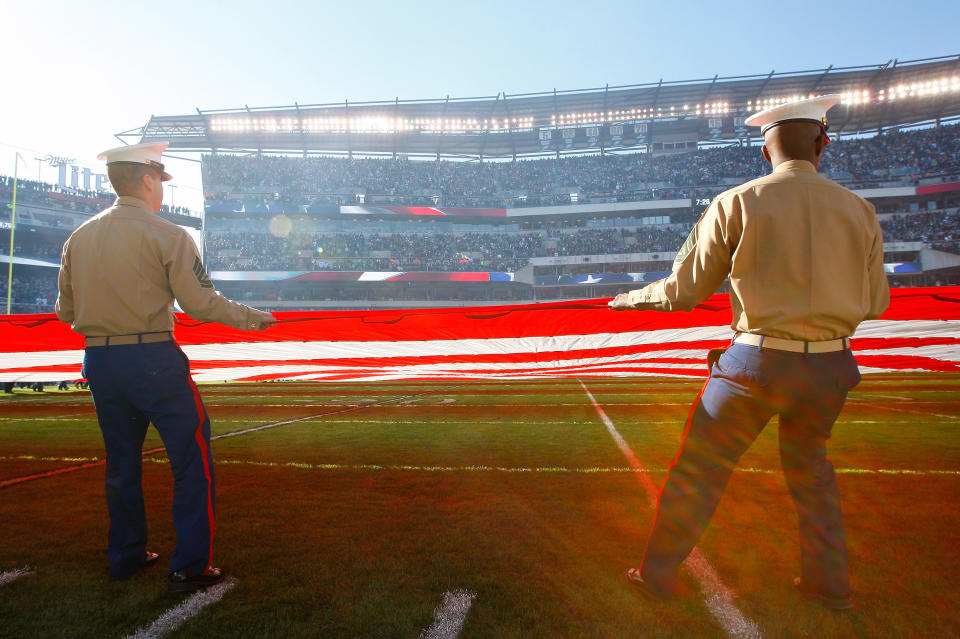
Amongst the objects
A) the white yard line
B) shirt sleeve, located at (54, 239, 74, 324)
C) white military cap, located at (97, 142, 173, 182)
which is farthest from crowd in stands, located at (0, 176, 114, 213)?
white military cap, located at (97, 142, 173, 182)

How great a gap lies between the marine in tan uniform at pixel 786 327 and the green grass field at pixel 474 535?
31 cm

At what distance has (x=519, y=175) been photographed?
5147 centimetres

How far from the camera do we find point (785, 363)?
84.7 inches

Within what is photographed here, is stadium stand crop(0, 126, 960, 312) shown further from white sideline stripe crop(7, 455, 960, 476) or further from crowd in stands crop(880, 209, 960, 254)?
white sideline stripe crop(7, 455, 960, 476)

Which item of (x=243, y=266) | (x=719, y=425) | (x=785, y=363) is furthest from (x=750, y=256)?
(x=243, y=266)

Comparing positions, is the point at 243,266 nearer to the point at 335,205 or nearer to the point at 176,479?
the point at 335,205

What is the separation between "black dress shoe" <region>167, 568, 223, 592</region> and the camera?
2.56 metres

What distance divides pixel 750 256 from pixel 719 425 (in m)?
0.65

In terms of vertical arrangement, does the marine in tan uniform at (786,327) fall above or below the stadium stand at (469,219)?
below

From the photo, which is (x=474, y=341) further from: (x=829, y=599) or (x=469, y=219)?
(x=469, y=219)

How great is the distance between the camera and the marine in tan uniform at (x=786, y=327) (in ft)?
7.06

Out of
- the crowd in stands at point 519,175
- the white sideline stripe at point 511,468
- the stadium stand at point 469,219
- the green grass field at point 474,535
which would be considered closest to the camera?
the green grass field at point 474,535

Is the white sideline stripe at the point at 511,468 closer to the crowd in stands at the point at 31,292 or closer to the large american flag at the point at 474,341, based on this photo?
the large american flag at the point at 474,341

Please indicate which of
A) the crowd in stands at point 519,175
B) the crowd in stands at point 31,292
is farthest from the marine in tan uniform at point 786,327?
the crowd in stands at point 31,292
